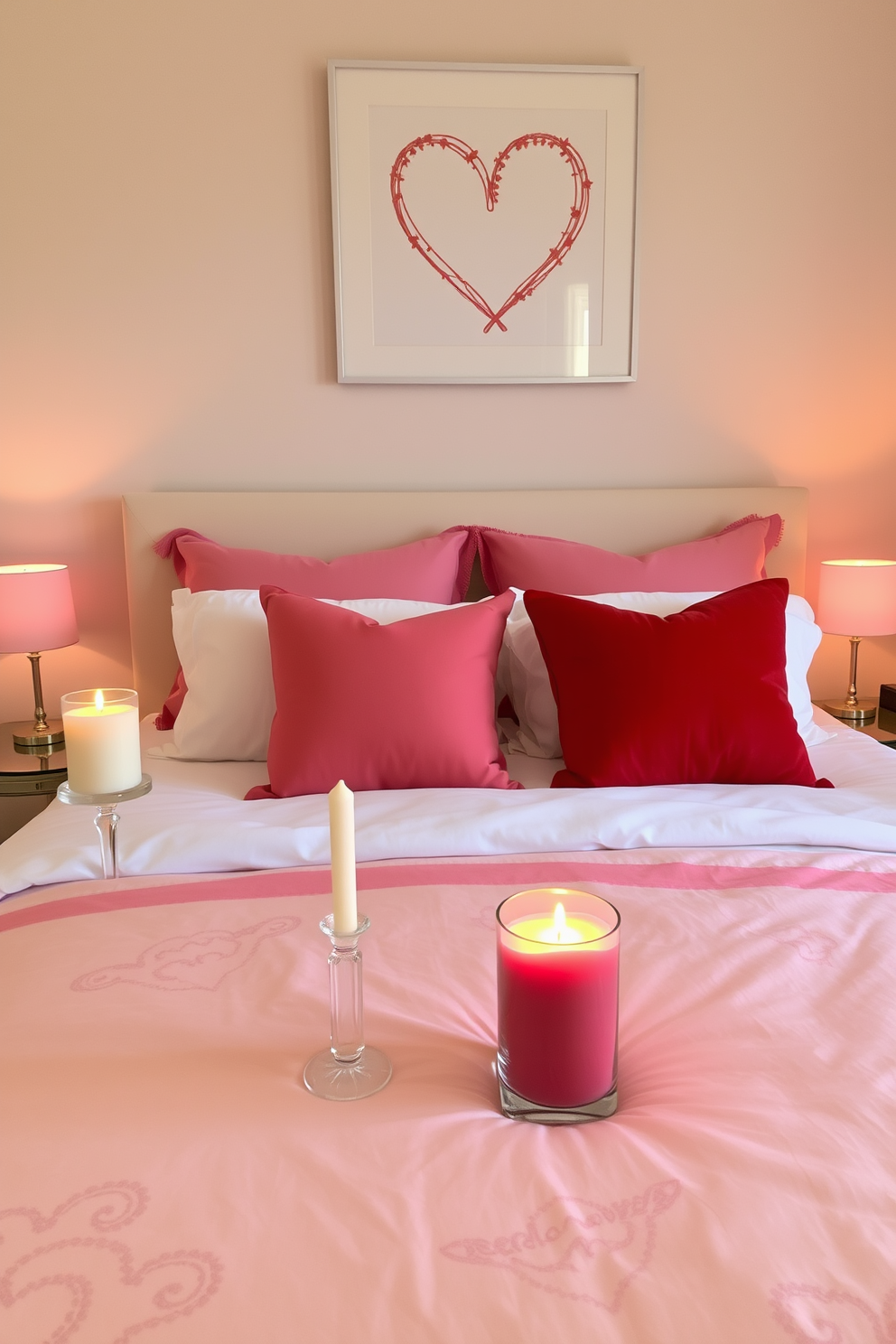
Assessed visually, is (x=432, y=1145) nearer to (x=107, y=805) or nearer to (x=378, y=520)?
(x=107, y=805)

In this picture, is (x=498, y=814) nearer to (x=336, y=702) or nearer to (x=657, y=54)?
(x=336, y=702)

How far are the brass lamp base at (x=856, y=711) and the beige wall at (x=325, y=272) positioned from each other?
1.62 feet

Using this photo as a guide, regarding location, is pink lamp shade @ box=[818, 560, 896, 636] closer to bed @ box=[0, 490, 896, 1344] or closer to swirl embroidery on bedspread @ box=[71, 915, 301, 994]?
bed @ box=[0, 490, 896, 1344]

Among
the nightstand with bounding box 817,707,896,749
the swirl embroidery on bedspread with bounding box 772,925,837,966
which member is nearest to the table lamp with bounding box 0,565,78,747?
the swirl embroidery on bedspread with bounding box 772,925,837,966

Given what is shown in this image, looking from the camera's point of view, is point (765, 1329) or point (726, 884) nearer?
point (765, 1329)

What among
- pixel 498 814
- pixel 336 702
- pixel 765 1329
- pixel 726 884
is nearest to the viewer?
pixel 765 1329

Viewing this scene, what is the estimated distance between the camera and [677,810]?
5.22 ft

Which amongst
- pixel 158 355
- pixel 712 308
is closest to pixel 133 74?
pixel 158 355

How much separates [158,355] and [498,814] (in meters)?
1.62

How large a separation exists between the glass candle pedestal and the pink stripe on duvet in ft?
1.58

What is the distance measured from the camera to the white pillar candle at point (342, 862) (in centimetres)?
89

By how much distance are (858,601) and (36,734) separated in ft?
6.83

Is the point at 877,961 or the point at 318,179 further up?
the point at 318,179

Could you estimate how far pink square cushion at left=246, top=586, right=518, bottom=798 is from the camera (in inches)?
70.7
